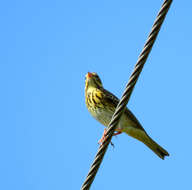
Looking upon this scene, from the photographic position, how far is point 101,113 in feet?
25.1

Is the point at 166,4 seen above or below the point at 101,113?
below

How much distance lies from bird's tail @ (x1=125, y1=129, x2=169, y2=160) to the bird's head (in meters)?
1.16

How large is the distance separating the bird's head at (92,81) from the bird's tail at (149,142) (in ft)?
3.80

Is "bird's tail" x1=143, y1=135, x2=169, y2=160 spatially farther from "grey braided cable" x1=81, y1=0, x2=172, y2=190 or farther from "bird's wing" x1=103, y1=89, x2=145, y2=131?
"grey braided cable" x1=81, y1=0, x2=172, y2=190

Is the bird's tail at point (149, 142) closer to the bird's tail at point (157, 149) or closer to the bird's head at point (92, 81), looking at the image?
the bird's tail at point (157, 149)

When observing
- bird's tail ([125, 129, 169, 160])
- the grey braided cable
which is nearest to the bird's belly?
bird's tail ([125, 129, 169, 160])

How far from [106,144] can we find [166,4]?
53.0 inches

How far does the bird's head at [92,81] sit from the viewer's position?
833 centimetres

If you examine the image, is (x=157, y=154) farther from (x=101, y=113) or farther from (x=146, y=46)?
(x=146, y=46)

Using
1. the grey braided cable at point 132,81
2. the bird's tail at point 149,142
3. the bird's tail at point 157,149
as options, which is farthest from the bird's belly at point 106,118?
the grey braided cable at point 132,81

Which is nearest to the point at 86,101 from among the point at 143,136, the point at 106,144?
the point at 143,136

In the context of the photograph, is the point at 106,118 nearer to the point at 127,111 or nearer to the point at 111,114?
the point at 111,114

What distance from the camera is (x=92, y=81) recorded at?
8383 millimetres

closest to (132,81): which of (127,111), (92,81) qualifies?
(127,111)
